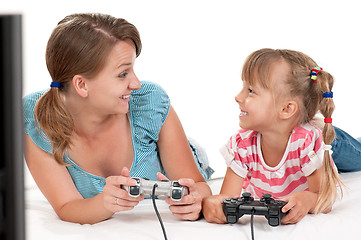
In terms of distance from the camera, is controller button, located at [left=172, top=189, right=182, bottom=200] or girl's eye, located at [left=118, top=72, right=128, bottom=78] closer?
controller button, located at [left=172, top=189, right=182, bottom=200]

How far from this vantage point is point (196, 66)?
2.49 meters

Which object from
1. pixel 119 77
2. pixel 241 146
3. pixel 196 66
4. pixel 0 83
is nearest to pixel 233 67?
pixel 196 66

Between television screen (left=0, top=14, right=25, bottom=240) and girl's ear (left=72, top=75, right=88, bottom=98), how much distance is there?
3.30 feet

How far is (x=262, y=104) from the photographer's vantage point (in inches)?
53.6

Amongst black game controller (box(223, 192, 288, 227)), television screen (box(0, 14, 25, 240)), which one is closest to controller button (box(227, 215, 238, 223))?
black game controller (box(223, 192, 288, 227))

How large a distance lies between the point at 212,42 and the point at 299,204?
4.88 feet

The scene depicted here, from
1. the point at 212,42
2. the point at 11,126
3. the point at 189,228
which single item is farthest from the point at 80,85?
the point at 212,42

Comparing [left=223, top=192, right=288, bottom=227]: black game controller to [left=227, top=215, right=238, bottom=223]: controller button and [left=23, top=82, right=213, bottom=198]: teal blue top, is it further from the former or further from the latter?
[left=23, top=82, right=213, bottom=198]: teal blue top

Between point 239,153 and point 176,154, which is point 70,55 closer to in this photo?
point 176,154

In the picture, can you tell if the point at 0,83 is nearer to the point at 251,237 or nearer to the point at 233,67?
the point at 251,237

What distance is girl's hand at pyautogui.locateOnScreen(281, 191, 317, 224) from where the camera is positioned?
1.13 m

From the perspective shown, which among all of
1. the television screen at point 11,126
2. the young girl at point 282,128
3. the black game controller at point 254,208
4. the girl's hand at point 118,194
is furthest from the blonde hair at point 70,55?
the television screen at point 11,126

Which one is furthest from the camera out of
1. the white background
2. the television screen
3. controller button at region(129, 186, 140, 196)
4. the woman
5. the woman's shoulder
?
the white background

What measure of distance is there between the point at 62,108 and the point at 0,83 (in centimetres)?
105
